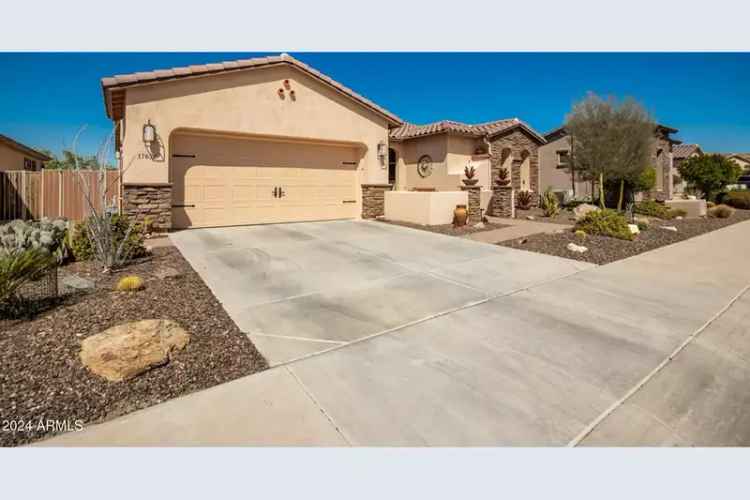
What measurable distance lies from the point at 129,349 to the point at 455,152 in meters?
16.0

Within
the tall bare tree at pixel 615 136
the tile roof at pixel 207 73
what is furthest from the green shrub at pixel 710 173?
the tile roof at pixel 207 73

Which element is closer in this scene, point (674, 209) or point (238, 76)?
point (238, 76)

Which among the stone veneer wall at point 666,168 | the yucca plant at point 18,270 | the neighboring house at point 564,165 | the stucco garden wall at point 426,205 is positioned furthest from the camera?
the stone veneer wall at point 666,168

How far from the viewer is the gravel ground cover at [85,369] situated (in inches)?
97.7

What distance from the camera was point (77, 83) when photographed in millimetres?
11422

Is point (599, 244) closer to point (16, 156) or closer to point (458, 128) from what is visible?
point (458, 128)

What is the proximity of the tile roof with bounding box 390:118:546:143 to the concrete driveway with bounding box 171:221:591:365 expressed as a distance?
8.62 m

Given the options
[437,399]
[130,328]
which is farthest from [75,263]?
[437,399]

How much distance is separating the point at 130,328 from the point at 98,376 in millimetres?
498

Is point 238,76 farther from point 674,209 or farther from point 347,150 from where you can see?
point 674,209

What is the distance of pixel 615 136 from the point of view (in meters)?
15.6

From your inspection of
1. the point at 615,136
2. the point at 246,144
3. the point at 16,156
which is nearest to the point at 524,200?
the point at 615,136

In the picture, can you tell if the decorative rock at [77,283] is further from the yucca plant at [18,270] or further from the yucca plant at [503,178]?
the yucca plant at [503,178]

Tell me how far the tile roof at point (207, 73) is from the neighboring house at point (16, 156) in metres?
15.2
